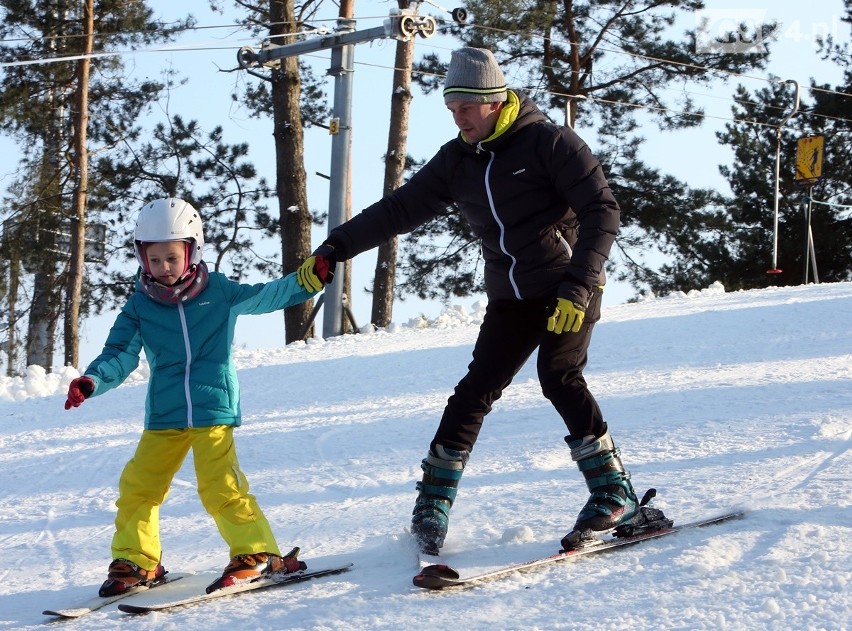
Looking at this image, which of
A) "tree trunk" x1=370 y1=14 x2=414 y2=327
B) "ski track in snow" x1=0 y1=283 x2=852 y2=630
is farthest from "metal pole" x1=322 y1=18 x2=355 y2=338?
"ski track in snow" x1=0 y1=283 x2=852 y2=630

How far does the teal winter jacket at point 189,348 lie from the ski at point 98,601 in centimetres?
50

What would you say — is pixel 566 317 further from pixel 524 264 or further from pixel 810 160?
pixel 810 160

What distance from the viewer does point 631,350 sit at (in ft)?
26.4

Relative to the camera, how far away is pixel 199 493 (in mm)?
3500

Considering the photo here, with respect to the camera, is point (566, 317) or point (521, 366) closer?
point (566, 317)

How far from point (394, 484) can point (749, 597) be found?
215 cm

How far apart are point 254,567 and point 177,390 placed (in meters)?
0.61

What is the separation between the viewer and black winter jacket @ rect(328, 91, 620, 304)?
3.44 metres

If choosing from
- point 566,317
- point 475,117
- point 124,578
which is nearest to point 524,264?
point 566,317

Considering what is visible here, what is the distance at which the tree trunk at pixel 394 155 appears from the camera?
1548 centimetres

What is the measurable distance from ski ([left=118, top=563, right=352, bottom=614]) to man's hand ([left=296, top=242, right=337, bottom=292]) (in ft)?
2.97

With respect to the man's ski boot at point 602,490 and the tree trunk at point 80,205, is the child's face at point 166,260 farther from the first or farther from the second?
the tree trunk at point 80,205

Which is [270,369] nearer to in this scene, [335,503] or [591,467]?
[335,503]

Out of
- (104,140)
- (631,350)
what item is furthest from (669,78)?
(631,350)
